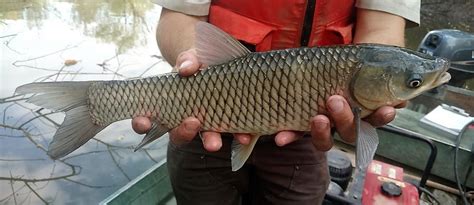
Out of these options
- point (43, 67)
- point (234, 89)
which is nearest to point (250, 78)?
point (234, 89)

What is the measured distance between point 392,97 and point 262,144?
527 millimetres

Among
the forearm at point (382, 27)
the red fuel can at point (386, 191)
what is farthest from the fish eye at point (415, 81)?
the red fuel can at point (386, 191)

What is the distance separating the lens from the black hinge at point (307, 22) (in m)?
1.50

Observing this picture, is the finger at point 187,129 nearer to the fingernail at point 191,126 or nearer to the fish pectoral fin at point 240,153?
the fingernail at point 191,126

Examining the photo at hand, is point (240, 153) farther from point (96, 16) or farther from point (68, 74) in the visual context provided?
point (96, 16)

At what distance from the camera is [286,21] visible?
1528 millimetres

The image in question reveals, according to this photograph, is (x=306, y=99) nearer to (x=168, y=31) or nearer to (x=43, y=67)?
(x=168, y=31)

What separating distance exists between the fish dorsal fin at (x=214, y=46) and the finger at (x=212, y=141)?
0.22 meters

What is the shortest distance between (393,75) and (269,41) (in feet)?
1.65

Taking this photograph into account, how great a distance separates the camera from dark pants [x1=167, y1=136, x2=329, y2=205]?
158 cm

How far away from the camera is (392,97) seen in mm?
1204

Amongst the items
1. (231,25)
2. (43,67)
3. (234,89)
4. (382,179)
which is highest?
(231,25)

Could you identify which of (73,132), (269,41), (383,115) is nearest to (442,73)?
(383,115)

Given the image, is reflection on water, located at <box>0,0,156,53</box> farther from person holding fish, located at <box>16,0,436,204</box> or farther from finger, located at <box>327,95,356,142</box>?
finger, located at <box>327,95,356,142</box>
